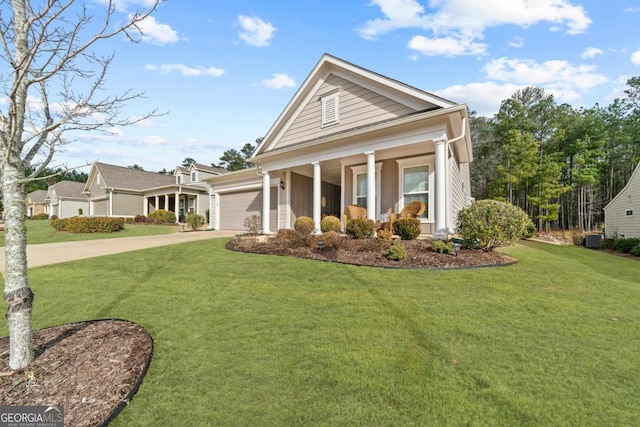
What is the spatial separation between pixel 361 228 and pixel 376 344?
552cm

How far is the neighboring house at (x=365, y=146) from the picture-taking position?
329 inches

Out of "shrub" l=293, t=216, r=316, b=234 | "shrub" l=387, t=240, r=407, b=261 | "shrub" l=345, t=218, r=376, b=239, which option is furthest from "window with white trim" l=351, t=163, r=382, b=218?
"shrub" l=387, t=240, r=407, b=261


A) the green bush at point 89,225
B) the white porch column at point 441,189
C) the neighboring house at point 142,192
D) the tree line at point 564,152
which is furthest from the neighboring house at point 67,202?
the tree line at point 564,152

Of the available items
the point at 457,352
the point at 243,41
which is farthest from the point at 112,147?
the point at 243,41

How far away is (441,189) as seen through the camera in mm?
7777

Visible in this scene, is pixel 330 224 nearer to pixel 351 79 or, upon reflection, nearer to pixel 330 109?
pixel 330 109

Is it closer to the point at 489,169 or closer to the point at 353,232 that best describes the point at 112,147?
the point at 353,232

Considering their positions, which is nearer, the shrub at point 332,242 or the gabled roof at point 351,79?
the shrub at point 332,242

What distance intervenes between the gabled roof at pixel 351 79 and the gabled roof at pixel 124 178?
21263 millimetres

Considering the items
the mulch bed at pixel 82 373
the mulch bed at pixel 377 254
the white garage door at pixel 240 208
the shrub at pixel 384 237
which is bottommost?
the mulch bed at pixel 82 373

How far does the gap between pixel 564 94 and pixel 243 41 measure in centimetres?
2900

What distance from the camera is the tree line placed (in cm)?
2292

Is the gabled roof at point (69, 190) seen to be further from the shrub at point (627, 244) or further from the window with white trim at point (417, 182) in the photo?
the shrub at point (627, 244)
